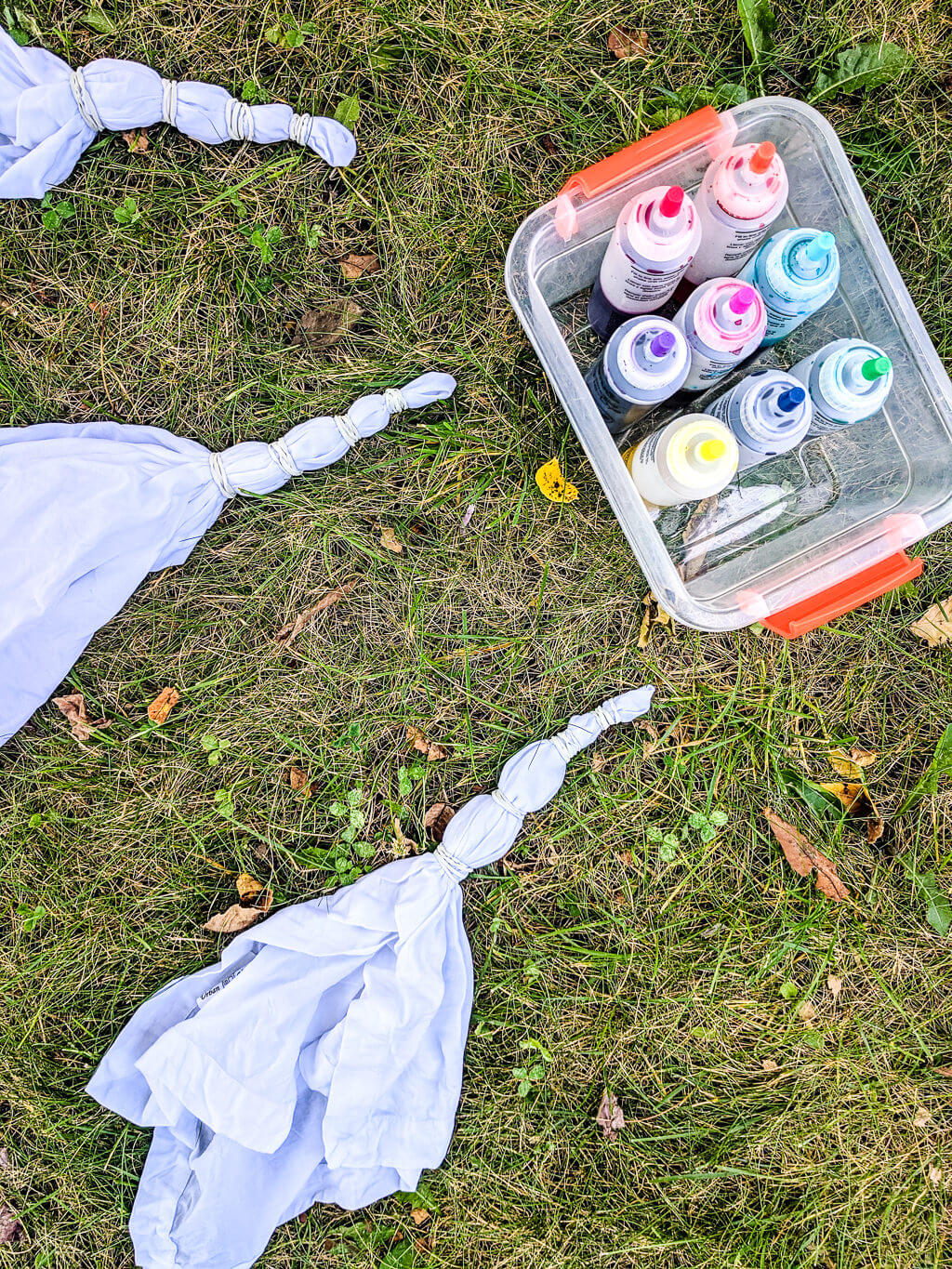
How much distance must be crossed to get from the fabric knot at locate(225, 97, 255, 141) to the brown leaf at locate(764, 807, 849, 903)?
79.4 inches

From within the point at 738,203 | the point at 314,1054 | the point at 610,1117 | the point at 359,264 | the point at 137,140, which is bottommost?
the point at 610,1117

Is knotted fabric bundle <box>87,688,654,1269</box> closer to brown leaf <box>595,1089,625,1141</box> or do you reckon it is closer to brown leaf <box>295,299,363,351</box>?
brown leaf <box>595,1089,625,1141</box>

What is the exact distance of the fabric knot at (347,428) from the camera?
1872mm

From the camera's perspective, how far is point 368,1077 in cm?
177

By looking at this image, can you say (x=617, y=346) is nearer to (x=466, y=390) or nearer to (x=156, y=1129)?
(x=466, y=390)

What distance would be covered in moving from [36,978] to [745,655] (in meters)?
1.89

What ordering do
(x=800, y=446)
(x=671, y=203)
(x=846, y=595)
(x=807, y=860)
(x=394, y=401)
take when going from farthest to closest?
1. (x=807, y=860)
2. (x=394, y=401)
3. (x=800, y=446)
4. (x=846, y=595)
5. (x=671, y=203)

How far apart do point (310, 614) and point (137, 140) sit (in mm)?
1173

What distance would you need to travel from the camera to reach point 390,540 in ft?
6.45

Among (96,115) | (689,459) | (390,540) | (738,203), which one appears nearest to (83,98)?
(96,115)

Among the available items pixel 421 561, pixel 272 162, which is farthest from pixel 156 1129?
pixel 272 162

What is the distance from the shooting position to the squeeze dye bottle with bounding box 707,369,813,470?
1441 millimetres

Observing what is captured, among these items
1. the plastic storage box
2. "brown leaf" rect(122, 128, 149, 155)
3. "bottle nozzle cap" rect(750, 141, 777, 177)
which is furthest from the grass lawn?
"bottle nozzle cap" rect(750, 141, 777, 177)

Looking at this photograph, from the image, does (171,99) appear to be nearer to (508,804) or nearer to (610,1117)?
(508,804)
